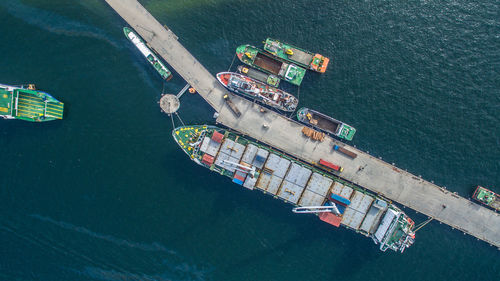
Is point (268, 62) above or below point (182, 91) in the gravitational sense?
above

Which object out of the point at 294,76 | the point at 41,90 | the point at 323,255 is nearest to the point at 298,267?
the point at 323,255

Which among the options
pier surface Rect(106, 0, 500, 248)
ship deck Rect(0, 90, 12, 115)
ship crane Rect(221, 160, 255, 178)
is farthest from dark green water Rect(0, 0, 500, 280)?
ship crane Rect(221, 160, 255, 178)

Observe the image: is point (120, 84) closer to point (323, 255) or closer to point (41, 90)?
point (41, 90)

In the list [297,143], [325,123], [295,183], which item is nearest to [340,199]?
[295,183]

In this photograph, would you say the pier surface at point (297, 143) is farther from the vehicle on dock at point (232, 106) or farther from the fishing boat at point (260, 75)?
the fishing boat at point (260, 75)

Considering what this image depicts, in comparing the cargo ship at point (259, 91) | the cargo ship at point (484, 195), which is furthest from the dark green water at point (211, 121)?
the cargo ship at point (259, 91)

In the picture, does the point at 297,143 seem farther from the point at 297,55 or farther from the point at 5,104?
the point at 5,104
